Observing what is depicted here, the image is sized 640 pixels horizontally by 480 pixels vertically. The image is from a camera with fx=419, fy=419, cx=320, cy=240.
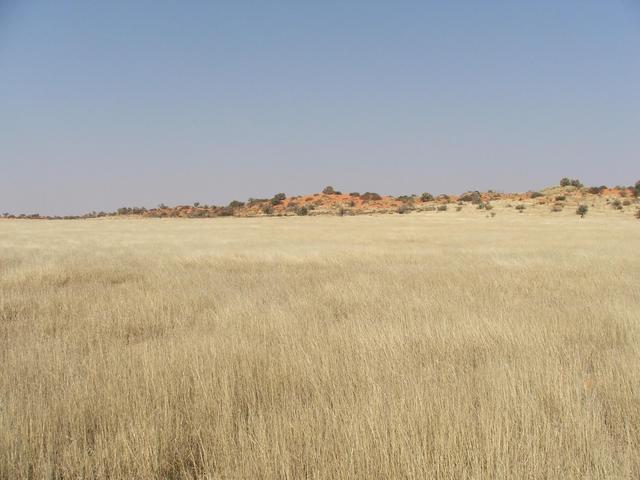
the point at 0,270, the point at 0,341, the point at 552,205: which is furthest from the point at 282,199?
the point at 0,341

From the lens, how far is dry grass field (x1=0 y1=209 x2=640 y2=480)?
8.45 ft

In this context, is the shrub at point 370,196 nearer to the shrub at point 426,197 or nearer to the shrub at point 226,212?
the shrub at point 426,197

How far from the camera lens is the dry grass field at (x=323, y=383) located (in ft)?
8.45

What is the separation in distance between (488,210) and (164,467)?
46586 millimetres

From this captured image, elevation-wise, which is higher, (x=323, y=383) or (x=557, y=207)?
(x=557, y=207)

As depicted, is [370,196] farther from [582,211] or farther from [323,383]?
[323,383]

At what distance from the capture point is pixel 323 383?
3.69m

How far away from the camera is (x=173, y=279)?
411 inches

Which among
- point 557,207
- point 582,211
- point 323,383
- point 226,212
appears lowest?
point 323,383

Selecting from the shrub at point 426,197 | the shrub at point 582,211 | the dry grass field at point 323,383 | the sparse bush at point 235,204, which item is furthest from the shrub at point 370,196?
the dry grass field at point 323,383

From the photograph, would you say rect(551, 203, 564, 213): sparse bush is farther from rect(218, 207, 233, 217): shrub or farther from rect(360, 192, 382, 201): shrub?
rect(218, 207, 233, 217): shrub

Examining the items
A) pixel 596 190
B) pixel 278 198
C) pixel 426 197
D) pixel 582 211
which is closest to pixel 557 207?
pixel 582 211

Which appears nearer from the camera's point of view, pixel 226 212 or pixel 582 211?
pixel 582 211

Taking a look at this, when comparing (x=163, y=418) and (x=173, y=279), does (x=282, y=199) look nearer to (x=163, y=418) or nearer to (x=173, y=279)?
(x=173, y=279)
